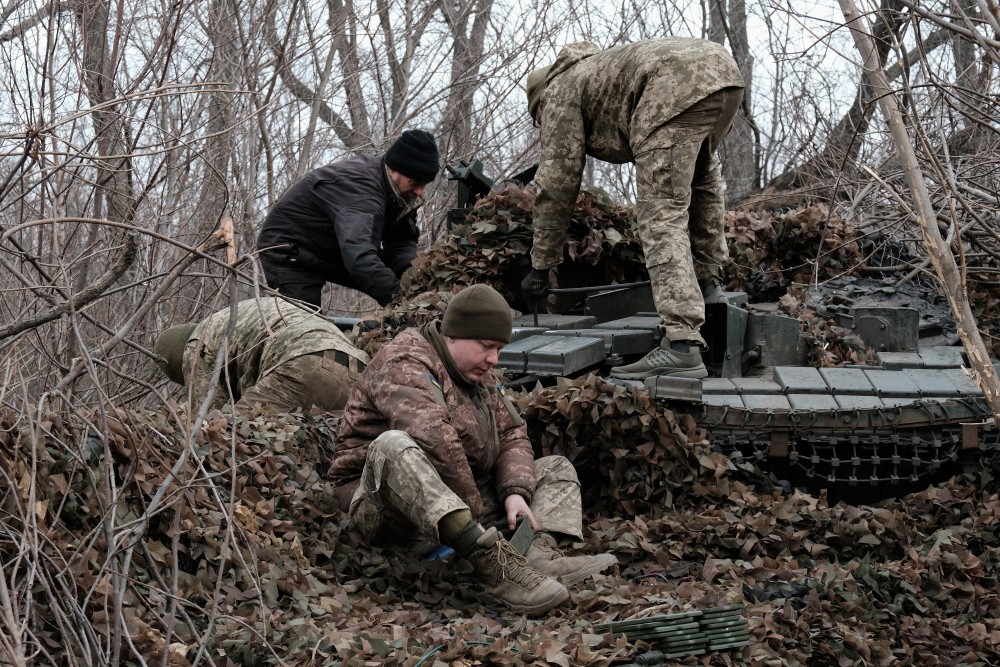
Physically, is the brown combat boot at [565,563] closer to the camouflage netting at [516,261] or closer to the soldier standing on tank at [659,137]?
the soldier standing on tank at [659,137]

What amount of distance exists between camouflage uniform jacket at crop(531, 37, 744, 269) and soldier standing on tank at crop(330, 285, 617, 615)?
1.89 meters

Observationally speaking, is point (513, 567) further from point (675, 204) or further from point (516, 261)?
point (516, 261)

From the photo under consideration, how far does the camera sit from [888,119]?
181 inches

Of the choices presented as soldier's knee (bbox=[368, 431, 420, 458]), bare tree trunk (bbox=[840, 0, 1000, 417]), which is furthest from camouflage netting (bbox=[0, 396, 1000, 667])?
bare tree trunk (bbox=[840, 0, 1000, 417])

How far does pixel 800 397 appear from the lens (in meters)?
6.08

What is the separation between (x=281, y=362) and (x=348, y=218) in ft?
6.71

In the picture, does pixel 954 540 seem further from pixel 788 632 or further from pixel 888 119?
pixel 888 119

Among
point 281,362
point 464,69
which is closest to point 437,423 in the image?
point 281,362

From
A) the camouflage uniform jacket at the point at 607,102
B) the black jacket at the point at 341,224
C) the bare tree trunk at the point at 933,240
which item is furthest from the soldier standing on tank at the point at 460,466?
the black jacket at the point at 341,224

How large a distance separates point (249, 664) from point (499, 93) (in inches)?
427

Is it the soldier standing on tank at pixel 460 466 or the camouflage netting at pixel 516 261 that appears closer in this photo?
the soldier standing on tank at pixel 460 466

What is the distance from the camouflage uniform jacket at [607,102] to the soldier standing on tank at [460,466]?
6.21 feet

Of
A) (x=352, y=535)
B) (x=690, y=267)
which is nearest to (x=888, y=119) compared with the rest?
(x=690, y=267)

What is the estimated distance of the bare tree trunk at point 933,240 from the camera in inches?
178
